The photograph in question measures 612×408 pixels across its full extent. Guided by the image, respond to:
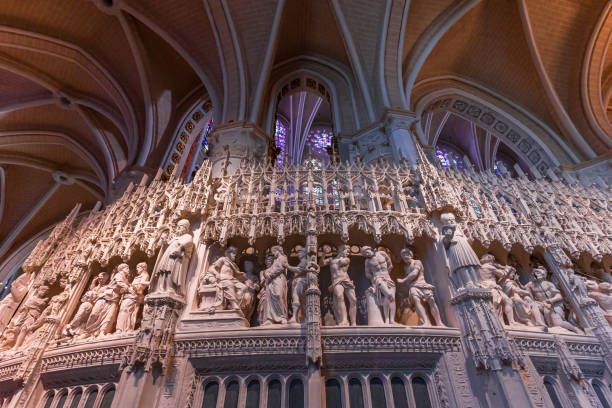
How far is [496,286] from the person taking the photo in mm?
4918

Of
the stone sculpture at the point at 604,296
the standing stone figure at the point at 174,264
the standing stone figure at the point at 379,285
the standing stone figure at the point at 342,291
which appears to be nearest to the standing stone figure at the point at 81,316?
the standing stone figure at the point at 174,264

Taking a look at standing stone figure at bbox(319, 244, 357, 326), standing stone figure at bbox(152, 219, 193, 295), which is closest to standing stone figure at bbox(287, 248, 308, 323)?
standing stone figure at bbox(319, 244, 357, 326)

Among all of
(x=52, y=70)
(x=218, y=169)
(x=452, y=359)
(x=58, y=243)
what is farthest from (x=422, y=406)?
(x=52, y=70)

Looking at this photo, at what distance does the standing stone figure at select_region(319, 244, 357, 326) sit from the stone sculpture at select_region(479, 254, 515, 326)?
1764 mm

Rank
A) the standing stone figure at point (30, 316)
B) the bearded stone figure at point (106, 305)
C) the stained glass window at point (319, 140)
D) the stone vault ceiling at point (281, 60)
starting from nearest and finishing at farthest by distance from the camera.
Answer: the bearded stone figure at point (106, 305), the standing stone figure at point (30, 316), the stone vault ceiling at point (281, 60), the stained glass window at point (319, 140)

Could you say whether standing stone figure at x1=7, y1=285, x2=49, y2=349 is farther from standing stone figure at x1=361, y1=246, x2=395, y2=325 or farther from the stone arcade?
standing stone figure at x1=361, y1=246, x2=395, y2=325

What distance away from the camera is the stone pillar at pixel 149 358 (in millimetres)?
3758

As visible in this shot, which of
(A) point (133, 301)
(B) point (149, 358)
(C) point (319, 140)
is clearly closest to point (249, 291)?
(B) point (149, 358)

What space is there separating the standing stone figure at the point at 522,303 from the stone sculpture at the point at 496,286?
13 centimetres

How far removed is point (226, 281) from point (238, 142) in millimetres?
5155

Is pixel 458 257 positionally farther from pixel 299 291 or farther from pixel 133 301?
pixel 133 301

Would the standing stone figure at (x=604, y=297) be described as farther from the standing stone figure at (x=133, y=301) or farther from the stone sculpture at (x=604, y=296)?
the standing stone figure at (x=133, y=301)

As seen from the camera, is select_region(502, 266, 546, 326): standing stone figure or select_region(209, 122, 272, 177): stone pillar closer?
select_region(502, 266, 546, 326): standing stone figure

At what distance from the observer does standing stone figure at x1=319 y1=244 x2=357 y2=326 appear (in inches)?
180
